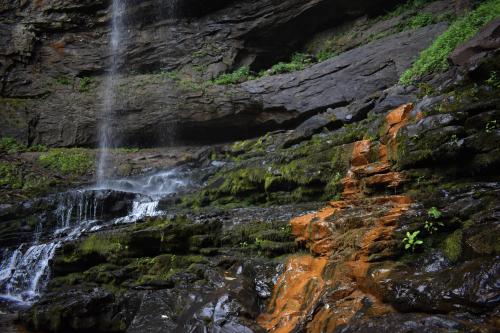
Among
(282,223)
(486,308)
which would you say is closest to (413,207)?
(486,308)

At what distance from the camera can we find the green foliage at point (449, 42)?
12305mm

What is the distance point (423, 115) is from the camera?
→ 755 centimetres

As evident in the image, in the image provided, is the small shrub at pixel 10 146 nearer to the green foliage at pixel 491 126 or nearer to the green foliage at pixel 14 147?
the green foliage at pixel 14 147

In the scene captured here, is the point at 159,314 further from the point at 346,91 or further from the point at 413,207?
the point at 346,91

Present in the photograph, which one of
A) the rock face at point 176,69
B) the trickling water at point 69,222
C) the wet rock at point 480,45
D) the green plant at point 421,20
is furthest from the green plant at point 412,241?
the green plant at point 421,20

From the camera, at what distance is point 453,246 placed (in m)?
4.59

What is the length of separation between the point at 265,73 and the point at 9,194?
12.4 meters

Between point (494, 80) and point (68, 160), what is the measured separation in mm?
16246

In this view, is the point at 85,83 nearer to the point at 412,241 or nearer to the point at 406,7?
the point at 406,7

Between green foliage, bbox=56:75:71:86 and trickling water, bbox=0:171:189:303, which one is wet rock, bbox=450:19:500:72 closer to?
trickling water, bbox=0:171:189:303

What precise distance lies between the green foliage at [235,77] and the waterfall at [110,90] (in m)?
5.28

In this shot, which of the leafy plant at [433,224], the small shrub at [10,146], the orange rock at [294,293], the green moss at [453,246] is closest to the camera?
the green moss at [453,246]

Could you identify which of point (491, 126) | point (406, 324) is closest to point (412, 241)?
point (406, 324)

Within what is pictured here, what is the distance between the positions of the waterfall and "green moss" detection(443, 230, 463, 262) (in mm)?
14058
